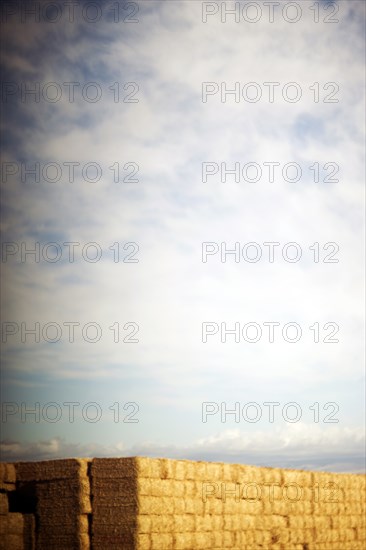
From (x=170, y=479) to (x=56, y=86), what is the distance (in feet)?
29.4

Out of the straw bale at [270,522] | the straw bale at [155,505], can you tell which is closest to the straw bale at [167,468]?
the straw bale at [155,505]

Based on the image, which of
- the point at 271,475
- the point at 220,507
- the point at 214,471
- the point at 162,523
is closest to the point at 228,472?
the point at 214,471

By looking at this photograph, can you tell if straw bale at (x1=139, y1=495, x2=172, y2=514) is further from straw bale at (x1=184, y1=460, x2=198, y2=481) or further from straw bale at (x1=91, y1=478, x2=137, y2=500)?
straw bale at (x1=184, y1=460, x2=198, y2=481)

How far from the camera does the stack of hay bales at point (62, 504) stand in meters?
11.6

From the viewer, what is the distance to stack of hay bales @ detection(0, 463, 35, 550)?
11.4 metres

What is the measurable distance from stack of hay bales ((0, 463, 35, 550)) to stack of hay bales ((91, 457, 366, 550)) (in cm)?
97

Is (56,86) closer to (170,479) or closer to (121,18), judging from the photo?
(121,18)

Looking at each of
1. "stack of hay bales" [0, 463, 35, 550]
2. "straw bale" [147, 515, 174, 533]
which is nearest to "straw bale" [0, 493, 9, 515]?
"stack of hay bales" [0, 463, 35, 550]

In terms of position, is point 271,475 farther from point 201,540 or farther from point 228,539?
point 201,540

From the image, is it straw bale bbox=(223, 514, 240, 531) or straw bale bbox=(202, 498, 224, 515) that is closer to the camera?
straw bale bbox=(202, 498, 224, 515)

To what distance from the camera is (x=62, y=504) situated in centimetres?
1173

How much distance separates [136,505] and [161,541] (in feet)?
2.62

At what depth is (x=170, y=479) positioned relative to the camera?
1223 cm

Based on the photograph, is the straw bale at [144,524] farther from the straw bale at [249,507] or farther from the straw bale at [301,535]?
the straw bale at [301,535]
